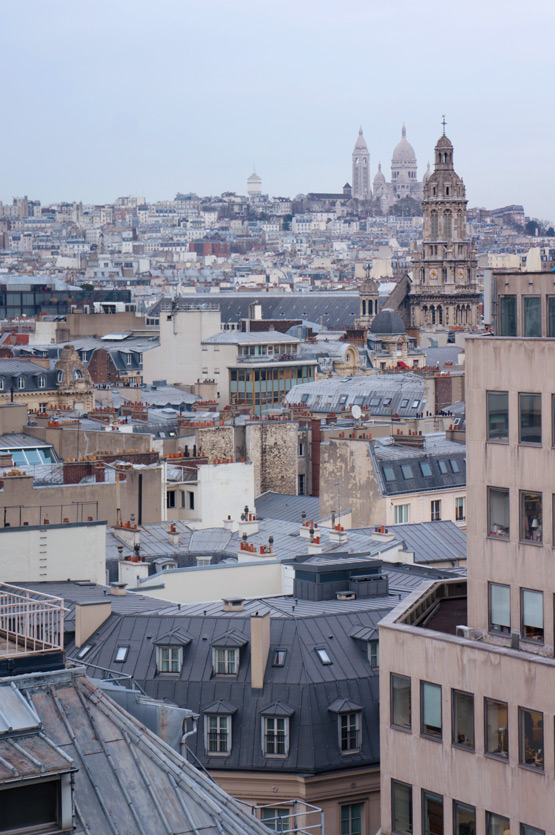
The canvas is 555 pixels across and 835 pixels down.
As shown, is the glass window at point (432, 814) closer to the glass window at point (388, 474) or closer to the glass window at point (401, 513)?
the glass window at point (401, 513)

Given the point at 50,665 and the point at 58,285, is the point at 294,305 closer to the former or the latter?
the point at 58,285

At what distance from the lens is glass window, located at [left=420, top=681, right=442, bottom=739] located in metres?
22.6

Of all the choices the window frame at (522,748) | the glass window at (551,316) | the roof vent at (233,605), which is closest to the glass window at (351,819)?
the roof vent at (233,605)

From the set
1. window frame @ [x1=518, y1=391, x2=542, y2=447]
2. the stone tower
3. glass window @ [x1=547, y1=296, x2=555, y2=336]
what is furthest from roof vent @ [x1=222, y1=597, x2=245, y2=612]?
the stone tower

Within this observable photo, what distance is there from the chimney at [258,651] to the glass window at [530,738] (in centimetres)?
798

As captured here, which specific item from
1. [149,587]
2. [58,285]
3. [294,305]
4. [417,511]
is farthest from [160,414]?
[58,285]

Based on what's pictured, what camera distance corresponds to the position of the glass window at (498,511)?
22.8 meters

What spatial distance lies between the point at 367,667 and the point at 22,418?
103ft

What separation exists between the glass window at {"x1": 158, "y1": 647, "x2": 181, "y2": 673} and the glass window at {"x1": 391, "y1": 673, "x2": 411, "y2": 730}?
22.9 ft

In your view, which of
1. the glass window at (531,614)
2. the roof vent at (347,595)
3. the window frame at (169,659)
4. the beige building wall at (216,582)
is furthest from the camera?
the beige building wall at (216,582)

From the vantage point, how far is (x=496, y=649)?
855 inches

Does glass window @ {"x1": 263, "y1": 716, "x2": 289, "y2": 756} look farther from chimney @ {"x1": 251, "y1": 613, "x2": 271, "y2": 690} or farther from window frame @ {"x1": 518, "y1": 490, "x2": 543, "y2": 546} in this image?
window frame @ {"x1": 518, "y1": 490, "x2": 543, "y2": 546}

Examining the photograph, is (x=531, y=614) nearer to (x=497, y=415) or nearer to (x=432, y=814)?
(x=497, y=415)

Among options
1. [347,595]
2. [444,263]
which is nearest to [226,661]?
[347,595]
